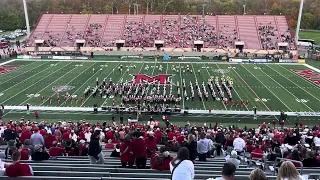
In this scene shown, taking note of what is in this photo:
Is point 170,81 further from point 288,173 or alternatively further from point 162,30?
point 162,30

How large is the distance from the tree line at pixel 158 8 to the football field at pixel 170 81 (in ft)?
143

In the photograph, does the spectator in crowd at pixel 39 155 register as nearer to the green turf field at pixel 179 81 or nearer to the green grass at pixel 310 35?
the green turf field at pixel 179 81

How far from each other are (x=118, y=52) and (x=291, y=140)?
3949cm

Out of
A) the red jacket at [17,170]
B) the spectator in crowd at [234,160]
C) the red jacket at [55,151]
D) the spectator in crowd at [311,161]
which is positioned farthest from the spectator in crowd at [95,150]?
the spectator in crowd at [311,161]

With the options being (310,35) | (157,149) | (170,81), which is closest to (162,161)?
(157,149)

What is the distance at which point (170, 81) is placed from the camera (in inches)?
1190

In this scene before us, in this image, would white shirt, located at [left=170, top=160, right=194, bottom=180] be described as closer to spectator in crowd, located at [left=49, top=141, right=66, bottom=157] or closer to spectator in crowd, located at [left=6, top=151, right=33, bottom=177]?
spectator in crowd, located at [left=6, top=151, right=33, bottom=177]

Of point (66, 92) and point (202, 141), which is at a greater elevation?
point (202, 141)

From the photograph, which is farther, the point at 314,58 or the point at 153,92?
the point at 314,58

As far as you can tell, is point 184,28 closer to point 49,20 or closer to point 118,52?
point 118,52

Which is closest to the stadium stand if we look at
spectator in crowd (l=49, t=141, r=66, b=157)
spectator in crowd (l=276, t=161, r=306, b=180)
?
spectator in crowd (l=49, t=141, r=66, b=157)

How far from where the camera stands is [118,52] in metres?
48.5

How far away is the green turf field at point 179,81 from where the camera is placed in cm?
2408

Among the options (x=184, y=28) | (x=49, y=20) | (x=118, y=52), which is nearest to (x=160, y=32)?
(x=184, y=28)
